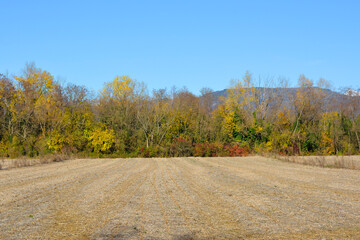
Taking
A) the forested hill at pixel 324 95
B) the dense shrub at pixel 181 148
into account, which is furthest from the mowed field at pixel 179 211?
the forested hill at pixel 324 95

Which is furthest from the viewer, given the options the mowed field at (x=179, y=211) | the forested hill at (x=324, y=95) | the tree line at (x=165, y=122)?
the forested hill at (x=324, y=95)

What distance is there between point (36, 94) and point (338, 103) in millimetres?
50661

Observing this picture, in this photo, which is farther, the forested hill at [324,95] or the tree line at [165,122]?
the forested hill at [324,95]

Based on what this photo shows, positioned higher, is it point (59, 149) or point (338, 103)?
point (338, 103)

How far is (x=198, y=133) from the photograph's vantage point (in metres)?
49.2

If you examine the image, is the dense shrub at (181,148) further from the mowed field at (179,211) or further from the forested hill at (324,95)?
the mowed field at (179,211)

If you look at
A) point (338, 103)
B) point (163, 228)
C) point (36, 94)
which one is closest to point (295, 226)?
point (163, 228)

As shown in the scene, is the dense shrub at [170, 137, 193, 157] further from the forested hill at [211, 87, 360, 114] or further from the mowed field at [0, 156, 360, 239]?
the mowed field at [0, 156, 360, 239]

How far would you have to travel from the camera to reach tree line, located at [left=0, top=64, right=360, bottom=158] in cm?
4341

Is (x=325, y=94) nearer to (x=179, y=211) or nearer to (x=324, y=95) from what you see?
(x=324, y=95)

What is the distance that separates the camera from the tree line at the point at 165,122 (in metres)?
43.4

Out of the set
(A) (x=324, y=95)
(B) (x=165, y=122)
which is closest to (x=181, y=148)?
(B) (x=165, y=122)

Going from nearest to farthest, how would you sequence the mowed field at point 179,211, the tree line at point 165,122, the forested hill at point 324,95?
the mowed field at point 179,211 < the tree line at point 165,122 < the forested hill at point 324,95

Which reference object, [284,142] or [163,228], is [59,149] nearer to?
[284,142]
